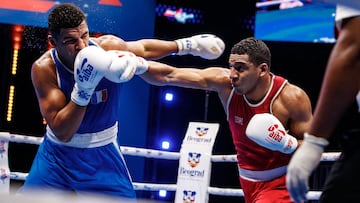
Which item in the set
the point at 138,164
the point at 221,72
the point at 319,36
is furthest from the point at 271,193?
the point at 319,36

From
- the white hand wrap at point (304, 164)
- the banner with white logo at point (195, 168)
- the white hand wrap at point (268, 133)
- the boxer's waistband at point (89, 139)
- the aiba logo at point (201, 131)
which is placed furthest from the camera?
the aiba logo at point (201, 131)

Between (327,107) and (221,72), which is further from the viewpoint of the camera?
(221,72)

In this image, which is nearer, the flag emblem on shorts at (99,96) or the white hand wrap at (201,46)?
the flag emblem on shorts at (99,96)

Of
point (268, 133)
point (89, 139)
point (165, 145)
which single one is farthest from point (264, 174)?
point (165, 145)

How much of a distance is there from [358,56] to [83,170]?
63.2 inches

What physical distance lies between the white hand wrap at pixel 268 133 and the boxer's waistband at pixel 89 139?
2.10 feet

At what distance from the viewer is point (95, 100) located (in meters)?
2.88

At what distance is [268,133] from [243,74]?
0.53 meters

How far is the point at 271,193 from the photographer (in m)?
3.05

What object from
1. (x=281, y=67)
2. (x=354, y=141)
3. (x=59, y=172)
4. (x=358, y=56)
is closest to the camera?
(x=358, y=56)

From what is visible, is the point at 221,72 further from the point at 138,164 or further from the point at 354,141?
the point at 138,164

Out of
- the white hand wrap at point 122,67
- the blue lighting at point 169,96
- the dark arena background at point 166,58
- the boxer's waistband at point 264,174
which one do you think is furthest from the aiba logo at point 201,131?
the blue lighting at point 169,96

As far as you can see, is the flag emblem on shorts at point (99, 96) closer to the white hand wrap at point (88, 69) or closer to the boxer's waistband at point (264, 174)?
the white hand wrap at point (88, 69)

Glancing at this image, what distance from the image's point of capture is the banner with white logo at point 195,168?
407 cm
